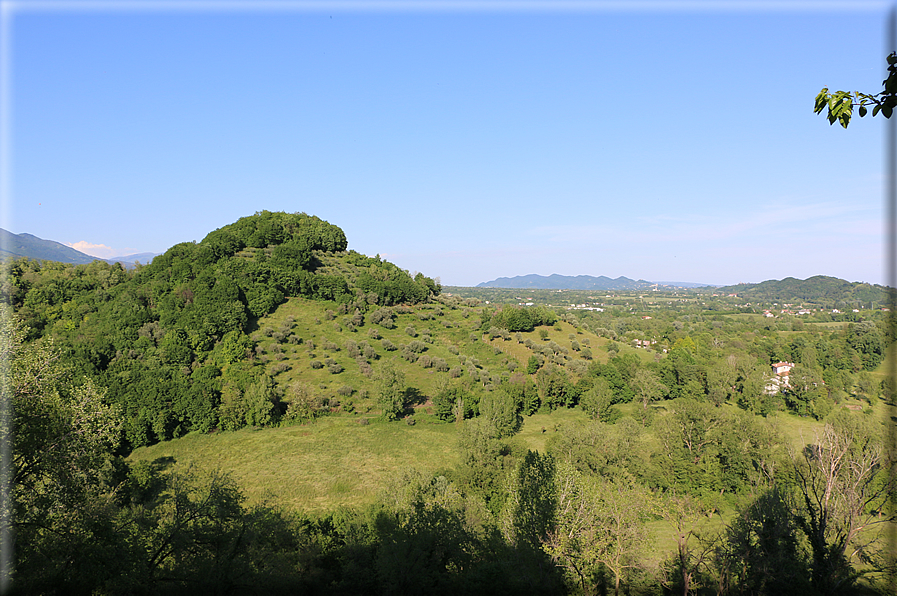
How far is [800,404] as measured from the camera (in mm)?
62938

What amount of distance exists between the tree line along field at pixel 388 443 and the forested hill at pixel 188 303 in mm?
412

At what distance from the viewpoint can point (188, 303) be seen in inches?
2665

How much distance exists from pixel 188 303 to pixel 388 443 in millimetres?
44271

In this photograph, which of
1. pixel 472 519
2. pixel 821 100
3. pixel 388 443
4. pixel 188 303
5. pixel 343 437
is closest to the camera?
pixel 821 100

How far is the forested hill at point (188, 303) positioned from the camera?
158 ft

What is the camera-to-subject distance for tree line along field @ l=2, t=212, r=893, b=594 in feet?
53.7

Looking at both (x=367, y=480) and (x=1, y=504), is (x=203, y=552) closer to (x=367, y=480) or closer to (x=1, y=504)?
(x=1, y=504)

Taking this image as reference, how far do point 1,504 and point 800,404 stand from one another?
8426cm

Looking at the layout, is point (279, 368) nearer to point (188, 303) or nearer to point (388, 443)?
point (188, 303)

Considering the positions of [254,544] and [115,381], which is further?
[115,381]

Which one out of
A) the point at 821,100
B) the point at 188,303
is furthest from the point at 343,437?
the point at 821,100

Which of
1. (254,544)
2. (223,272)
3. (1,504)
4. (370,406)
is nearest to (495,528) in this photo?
(254,544)

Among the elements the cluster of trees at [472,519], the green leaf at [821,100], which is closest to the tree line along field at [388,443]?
the cluster of trees at [472,519]

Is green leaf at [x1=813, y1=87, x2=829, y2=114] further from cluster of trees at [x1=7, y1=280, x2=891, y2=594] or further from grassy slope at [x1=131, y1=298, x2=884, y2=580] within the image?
grassy slope at [x1=131, y1=298, x2=884, y2=580]
